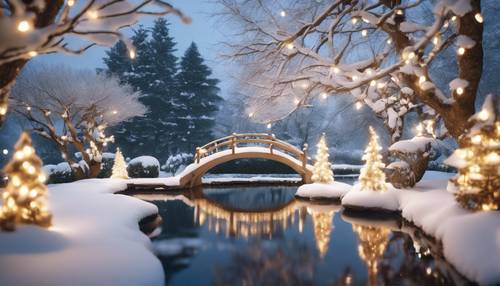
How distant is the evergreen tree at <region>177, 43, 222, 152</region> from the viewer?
34.1 metres

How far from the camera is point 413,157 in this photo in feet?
43.1

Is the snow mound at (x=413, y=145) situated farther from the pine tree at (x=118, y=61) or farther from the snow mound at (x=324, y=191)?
the pine tree at (x=118, y=61)

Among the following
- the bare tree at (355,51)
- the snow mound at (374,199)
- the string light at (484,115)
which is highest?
the bare tree at (355,51)

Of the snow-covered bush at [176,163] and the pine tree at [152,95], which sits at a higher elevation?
the pine tree at [152,95]

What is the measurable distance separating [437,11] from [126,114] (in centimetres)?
2069

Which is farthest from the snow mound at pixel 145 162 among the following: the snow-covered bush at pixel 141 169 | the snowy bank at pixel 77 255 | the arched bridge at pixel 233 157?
the snowy bank at pixel 77 255

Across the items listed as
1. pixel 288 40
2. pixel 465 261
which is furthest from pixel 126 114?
pixel 465 261

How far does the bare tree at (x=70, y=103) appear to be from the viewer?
19453 mm

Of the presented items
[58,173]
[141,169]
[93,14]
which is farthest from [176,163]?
[93,14]

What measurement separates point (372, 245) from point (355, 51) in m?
9.13

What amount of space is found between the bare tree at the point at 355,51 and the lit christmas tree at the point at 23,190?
7435mm

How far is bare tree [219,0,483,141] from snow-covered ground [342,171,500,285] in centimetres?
234

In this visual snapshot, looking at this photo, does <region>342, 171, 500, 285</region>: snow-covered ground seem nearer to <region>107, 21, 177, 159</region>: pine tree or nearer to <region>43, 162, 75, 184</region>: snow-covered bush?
<region>43, 162, 75, 184</region>: snow-covered bush

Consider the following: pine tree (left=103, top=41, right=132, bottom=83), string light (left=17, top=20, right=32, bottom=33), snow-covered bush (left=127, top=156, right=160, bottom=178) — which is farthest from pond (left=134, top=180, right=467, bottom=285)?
pine tree (left=103, top=41, right=132, bottom=83)
